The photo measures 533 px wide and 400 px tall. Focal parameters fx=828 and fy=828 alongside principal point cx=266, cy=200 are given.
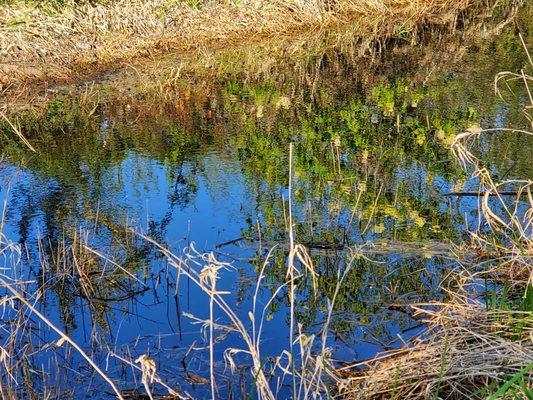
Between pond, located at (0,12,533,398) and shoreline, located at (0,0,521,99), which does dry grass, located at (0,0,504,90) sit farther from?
pond, located at (0,12,533,398)

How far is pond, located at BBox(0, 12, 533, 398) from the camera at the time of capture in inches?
154

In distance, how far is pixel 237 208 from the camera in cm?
554

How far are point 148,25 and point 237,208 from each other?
17.6 ft

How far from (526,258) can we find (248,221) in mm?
1981

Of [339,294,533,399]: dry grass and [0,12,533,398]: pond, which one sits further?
[0,12,533,398]: pond

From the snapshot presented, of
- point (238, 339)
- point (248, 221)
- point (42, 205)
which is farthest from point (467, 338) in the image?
point (42, 205)

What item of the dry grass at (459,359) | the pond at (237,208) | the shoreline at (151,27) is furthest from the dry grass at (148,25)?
the dry grass at (459,359)

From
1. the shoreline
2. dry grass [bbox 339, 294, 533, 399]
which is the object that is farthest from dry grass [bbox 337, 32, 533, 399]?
the shoreline

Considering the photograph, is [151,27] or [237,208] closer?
[237,208]

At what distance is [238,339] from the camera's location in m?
3.95

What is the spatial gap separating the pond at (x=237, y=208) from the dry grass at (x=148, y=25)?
37.4 inches

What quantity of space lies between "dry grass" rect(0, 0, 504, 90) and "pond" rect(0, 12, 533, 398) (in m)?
0.95

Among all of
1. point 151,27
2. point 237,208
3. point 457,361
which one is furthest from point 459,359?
point 151,27

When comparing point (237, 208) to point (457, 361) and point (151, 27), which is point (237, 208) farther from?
point (151, 27)
